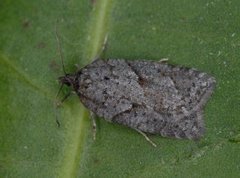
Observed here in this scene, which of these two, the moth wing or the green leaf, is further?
the moth wing

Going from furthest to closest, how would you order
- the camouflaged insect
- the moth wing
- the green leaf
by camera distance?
the camouflaged insect
the moth wing
the green leaf

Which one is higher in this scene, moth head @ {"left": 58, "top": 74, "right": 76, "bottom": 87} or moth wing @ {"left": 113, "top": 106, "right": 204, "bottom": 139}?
moth head @ {"left": 58, "top": 74, "right": 76, "bottom": 87}

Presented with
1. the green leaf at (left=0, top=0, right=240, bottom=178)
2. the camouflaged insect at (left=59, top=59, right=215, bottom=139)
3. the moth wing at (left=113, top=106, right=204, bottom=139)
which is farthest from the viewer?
the camouflaged insect at (left=59, top=59, right=215, bottom=139)

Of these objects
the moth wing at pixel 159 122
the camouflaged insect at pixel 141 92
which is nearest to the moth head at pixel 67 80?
the camouflaged insect at pixel 141 92

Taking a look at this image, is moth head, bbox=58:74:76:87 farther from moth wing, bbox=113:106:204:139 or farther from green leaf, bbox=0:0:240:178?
moth wing, bbox=113:106:204:139

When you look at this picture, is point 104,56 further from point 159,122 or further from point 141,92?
point 159,122

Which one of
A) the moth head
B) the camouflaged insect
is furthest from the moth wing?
the moth head
